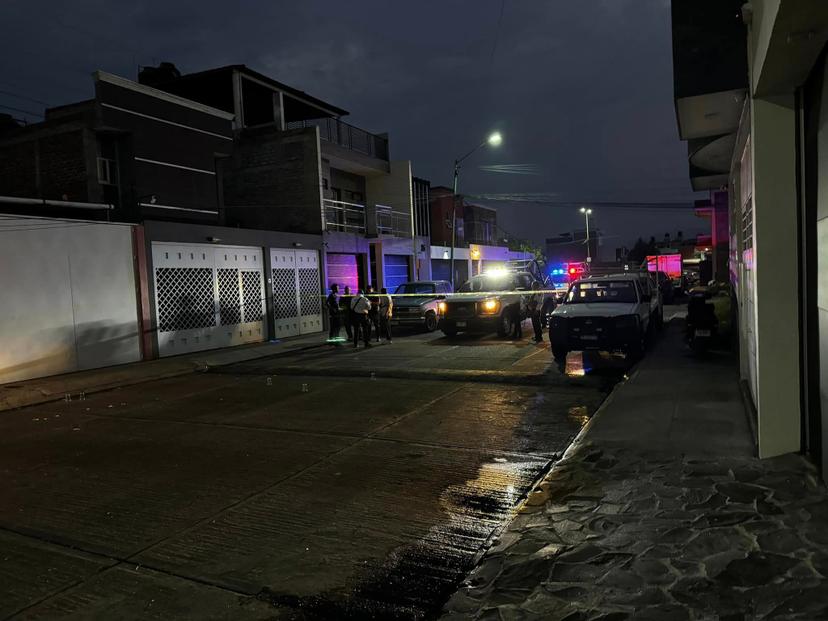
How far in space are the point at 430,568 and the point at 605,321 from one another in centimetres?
859

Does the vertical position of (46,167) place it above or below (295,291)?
above

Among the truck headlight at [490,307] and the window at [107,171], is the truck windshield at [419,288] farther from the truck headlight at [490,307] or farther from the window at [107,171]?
the window at [107,171]

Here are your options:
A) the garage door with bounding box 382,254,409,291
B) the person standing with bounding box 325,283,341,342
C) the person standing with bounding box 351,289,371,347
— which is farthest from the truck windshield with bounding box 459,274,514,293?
the garage door with bounding box 382,254,409,291

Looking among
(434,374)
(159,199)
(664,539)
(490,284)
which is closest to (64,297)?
(159,199)

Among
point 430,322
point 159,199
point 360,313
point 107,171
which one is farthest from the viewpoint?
point 430,322

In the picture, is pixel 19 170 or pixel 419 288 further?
pixel 419 288

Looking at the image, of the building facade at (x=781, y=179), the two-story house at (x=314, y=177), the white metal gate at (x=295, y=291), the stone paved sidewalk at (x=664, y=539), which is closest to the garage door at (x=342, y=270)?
the two-story house at (x=314, y=177)

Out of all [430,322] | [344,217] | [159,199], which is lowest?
[430,322]

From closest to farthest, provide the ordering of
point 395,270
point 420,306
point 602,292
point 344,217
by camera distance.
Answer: point 602,292 → point 420,306 → point 344,217 → point 395,270

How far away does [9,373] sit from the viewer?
12.5 m

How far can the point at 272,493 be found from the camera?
5.43 metres

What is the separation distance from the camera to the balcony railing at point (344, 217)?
24.4m

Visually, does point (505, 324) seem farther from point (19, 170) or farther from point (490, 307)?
point (19, 170)

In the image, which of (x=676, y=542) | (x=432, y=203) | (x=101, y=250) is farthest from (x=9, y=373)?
(x=432, y=203)
